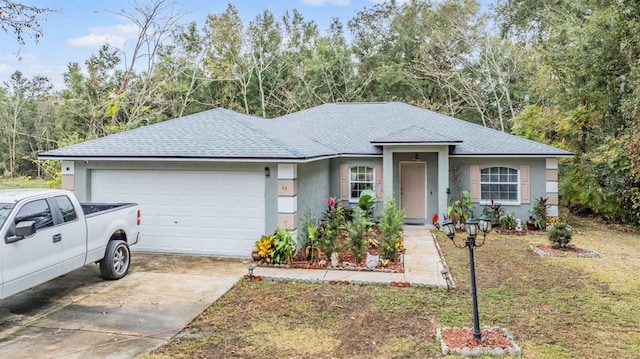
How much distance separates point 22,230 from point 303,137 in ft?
30.6

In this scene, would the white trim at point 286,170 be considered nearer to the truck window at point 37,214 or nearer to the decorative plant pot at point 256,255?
the decorative plant pot at point 256,255

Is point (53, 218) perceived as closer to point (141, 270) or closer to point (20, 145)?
point (141, 270)

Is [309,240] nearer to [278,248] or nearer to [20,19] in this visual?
[278,248]

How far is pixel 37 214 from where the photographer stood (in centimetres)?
568

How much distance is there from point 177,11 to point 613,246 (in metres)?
21.9

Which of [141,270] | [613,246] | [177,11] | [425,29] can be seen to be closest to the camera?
[141,270]

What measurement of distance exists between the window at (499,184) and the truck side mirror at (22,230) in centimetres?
1237

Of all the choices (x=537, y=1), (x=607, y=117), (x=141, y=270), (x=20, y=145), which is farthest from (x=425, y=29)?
(x=20, y=145)

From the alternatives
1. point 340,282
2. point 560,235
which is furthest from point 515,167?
point 340,282

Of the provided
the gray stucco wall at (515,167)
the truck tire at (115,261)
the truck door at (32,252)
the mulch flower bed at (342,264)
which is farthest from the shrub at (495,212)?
the truck door at (32,252)

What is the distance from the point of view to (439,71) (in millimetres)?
26078

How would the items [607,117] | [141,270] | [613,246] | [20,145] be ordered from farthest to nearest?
[20,145] < [607,117] < [613,246] < [141,270]

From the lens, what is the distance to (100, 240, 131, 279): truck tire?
7078 millimetres

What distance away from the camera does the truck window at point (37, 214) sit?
17.8 ft
